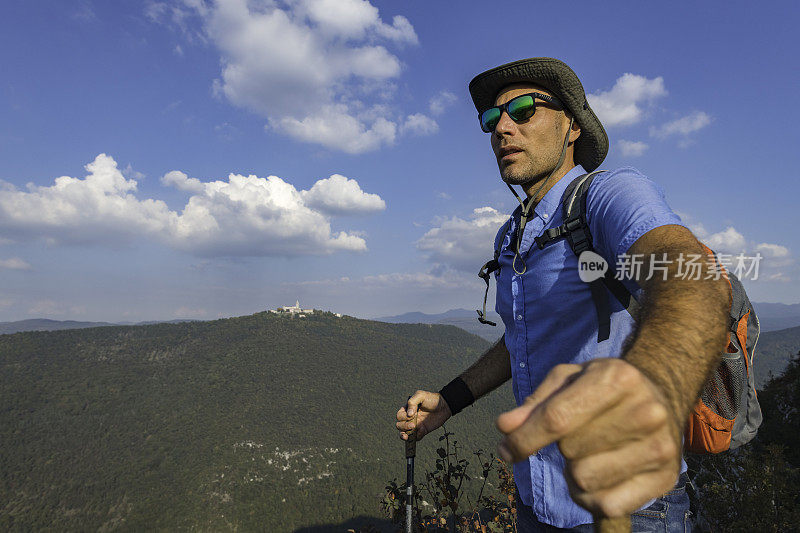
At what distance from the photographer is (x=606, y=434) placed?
0.61m

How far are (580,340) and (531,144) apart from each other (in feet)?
3.86

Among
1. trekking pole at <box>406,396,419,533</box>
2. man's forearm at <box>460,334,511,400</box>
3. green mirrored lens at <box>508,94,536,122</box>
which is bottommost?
trekking pole at <box>406,396,419,533</box>

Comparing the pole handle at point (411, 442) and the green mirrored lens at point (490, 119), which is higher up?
the green mirrored lens at point (490, 119)

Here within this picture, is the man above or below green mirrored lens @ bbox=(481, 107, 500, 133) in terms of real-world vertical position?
below

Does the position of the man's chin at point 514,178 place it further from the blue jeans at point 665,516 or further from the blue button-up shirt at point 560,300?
the blue jeans at point 665,516

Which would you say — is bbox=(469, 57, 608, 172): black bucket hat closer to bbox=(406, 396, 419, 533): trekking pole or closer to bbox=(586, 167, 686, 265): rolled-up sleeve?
bbox=(586, 167, 686, 265): rolled-up sleeve

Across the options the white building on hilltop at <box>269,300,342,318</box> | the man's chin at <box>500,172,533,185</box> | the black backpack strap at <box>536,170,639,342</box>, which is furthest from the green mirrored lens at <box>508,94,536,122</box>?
the white building on hilltop at <box>269,300,342,318</box>

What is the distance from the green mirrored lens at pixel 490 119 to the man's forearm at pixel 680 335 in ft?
5.48

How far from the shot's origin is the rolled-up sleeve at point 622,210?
4.23ft

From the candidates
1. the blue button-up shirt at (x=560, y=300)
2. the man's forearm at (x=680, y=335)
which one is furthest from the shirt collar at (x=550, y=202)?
the man's forearm at (x=680, y=335)

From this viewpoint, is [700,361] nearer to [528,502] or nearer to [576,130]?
[528,502]

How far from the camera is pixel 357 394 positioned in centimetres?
9931

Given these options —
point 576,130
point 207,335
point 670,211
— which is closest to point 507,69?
point 576,130

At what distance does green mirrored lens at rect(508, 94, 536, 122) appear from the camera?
2.38 meters
